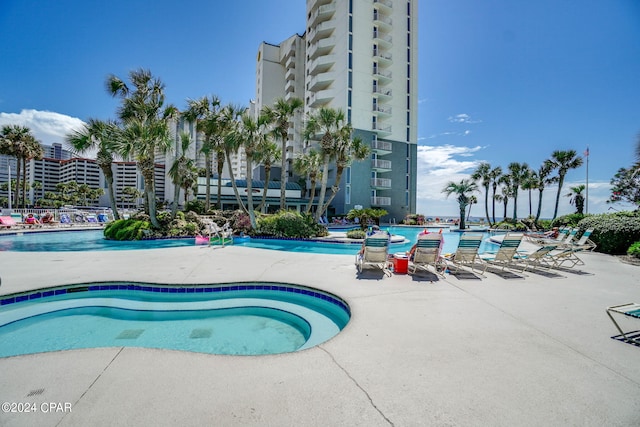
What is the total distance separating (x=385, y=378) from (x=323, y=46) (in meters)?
38.8

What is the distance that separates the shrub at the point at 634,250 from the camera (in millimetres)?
9447

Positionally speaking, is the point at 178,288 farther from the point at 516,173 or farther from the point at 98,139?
the point at 516,173

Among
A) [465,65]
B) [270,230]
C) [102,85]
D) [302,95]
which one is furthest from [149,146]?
[302,95]

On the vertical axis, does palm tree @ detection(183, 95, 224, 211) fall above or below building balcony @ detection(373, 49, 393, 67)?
below

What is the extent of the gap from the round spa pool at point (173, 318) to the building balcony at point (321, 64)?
34.6 meters

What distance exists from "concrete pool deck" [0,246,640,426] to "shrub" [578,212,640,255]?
30.7ft

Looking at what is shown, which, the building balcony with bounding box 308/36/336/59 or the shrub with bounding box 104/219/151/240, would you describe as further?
the building balcony with bounding box 308/36/336/59

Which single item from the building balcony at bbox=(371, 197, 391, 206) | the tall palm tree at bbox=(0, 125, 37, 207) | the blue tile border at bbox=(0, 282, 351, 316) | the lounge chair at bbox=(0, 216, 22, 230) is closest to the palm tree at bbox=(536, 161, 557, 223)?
the building balcony at bbox=(371, 197, 391, 206)

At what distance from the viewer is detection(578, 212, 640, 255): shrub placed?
10344 mm

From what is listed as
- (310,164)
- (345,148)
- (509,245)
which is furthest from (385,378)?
(310,164)

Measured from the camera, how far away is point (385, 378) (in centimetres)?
249

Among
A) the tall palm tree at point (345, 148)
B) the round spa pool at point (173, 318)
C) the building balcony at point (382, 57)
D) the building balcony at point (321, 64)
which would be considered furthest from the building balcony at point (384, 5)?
the round spa pool at point (173, 318)

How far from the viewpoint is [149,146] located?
15.1 m

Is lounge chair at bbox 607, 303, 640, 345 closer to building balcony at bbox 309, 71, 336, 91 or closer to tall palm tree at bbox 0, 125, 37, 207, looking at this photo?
building balcony at bbox 309, 71, 336, 91
